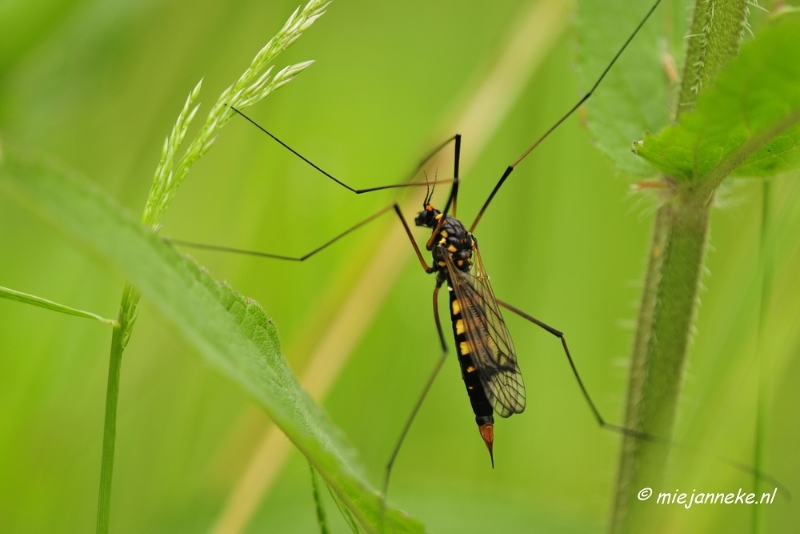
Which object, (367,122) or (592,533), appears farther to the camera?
(367,122)

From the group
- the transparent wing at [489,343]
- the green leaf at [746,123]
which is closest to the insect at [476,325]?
the transparent wing at [489,343]

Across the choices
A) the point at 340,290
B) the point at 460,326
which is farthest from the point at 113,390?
the point at 340,290

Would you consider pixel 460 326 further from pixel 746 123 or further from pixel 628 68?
pixel 746 123

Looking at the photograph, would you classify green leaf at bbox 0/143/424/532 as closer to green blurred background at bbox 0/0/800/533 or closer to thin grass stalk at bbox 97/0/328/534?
thin grass stalk at bbox 97/0/328/534

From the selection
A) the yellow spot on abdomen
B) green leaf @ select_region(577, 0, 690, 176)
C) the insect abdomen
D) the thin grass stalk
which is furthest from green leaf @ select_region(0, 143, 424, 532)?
green leaf @ select_region(577, 0, 690, 176)

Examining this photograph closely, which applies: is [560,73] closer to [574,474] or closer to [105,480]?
[574,474]

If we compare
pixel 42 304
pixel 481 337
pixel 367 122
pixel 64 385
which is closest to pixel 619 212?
pixel 367 122

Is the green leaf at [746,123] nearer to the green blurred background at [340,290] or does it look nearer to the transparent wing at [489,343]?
the green blurred background at [340,290]
